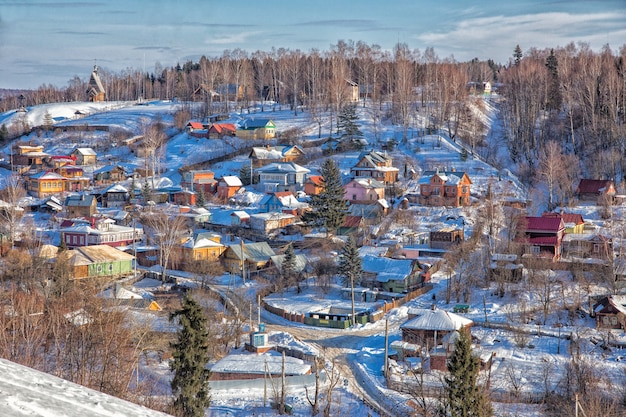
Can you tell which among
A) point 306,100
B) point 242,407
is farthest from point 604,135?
point 242,407

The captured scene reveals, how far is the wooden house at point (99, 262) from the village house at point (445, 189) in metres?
12.8

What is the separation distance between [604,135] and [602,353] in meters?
24.0

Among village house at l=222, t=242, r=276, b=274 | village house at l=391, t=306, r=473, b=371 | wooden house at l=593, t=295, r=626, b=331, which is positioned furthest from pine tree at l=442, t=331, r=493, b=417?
village house at l=222, t=242, r=276, b=274

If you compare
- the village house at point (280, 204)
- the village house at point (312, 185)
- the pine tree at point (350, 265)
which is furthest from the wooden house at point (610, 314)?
the village house at point (312, 185)

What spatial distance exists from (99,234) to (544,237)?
1582 centimetres

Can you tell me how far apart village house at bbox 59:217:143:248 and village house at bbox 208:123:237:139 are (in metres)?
16.8

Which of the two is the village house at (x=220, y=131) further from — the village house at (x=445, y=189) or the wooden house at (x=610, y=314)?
the wooden house at (x=610, y=314)

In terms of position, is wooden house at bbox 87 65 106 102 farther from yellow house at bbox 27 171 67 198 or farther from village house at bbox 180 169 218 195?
village house at bbox 180 169 218 195

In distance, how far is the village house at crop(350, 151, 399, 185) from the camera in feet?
117

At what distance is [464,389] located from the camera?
39.1 feet

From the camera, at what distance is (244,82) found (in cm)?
5878

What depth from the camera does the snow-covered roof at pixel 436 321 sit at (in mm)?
18234

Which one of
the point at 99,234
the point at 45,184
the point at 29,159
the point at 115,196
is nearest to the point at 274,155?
the point at 115,196

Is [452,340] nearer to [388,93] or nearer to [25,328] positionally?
[25,328]
